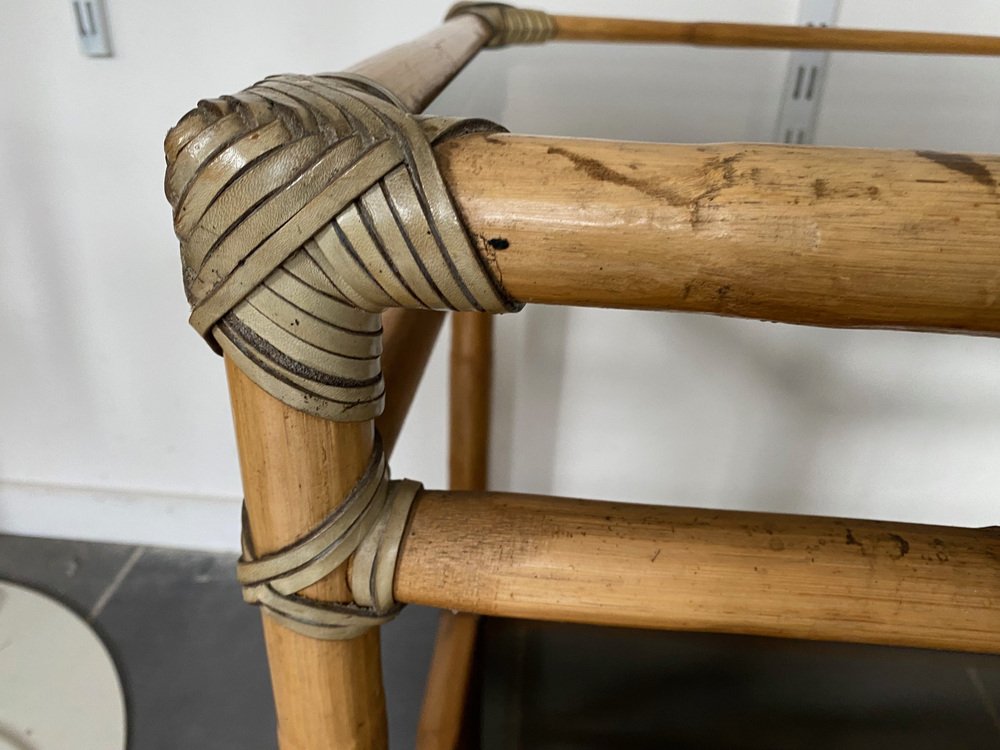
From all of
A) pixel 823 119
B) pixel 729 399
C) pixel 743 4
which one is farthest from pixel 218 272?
pixel 729 399

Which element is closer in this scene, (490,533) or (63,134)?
(490,533)

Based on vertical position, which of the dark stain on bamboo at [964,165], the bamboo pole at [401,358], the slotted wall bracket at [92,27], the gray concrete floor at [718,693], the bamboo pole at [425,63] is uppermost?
the dark stain on bamboo at [964,165]

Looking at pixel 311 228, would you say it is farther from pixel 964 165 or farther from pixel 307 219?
pixel 964 165

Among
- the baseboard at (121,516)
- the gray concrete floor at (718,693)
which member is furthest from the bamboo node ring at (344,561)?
the baseboard at (121,516)

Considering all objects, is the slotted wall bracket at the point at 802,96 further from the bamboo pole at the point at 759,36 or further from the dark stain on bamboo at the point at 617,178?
the dark stain on bamboo at the point at 617,178

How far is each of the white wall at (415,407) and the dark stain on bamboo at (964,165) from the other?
50cm

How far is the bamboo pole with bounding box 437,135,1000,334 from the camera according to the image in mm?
224

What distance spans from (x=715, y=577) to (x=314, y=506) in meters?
0.16

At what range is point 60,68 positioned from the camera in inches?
36.5

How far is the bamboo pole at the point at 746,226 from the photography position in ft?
0.73

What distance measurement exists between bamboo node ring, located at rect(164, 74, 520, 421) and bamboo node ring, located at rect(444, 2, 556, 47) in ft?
1.54

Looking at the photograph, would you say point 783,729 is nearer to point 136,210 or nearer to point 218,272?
point 218,272

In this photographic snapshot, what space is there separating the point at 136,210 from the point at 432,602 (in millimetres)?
840

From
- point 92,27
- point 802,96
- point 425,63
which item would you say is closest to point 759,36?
point 802,96
